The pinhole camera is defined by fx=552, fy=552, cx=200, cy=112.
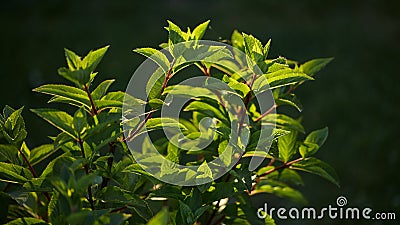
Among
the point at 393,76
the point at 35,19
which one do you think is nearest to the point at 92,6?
the point at 35,19

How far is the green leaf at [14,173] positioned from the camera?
3.04 ft

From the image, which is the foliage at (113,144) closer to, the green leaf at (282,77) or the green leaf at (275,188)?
the green leaf at (282,77)

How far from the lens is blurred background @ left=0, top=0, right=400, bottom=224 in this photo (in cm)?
Result: 289

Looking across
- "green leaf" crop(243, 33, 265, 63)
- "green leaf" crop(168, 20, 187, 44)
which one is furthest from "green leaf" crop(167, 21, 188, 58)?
"green leaf" crop(243, 33, 265, 63)

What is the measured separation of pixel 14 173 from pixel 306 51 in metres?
3.67

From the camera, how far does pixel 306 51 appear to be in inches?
172

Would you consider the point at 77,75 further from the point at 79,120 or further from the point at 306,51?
the point at 306,51

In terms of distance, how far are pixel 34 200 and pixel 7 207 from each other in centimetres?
5

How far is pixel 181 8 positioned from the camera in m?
5.30

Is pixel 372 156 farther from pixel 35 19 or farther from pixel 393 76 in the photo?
pixel 35 19

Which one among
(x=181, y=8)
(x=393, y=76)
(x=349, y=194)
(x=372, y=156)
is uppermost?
(x=181, y=8)

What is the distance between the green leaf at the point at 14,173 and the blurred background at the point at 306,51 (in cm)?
156

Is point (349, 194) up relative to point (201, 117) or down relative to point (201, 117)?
down

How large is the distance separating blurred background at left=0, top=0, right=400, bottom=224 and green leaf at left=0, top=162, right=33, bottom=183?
156cm
